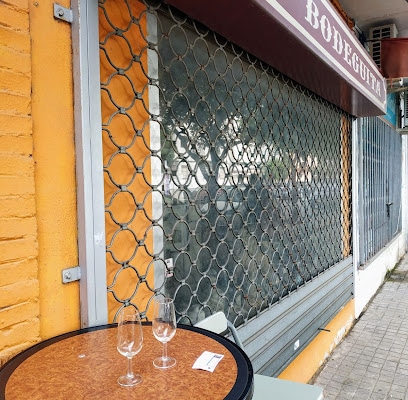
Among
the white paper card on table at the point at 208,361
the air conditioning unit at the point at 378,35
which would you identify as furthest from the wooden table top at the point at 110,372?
the air conditioning unit at the point at 378,35

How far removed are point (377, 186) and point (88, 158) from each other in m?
6.11

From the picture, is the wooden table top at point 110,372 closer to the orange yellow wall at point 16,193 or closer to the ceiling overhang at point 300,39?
the orange yellow wall at point 16,193

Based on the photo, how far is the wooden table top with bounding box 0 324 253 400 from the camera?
3.23ft

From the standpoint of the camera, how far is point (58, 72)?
1.40 metres

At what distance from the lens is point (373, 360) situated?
3.83 meters

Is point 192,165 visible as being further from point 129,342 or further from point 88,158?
point 129,342

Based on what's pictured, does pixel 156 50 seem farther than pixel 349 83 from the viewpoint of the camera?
No

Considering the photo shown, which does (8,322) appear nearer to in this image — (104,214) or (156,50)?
(104,214)

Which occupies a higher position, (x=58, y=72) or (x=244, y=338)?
(x=58, y=72)

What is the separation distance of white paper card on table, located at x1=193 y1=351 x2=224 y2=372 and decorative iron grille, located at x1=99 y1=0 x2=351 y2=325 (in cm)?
61

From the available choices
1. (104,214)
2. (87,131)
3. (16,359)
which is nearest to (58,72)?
(87,131)

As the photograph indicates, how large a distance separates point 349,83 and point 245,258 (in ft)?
5.73

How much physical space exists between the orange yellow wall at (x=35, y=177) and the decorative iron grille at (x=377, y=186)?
4712 mm

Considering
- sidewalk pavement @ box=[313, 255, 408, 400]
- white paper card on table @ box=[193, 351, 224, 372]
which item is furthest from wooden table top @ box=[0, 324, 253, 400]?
sidewalk pavement @ box=[313, 255, 408, 400]
